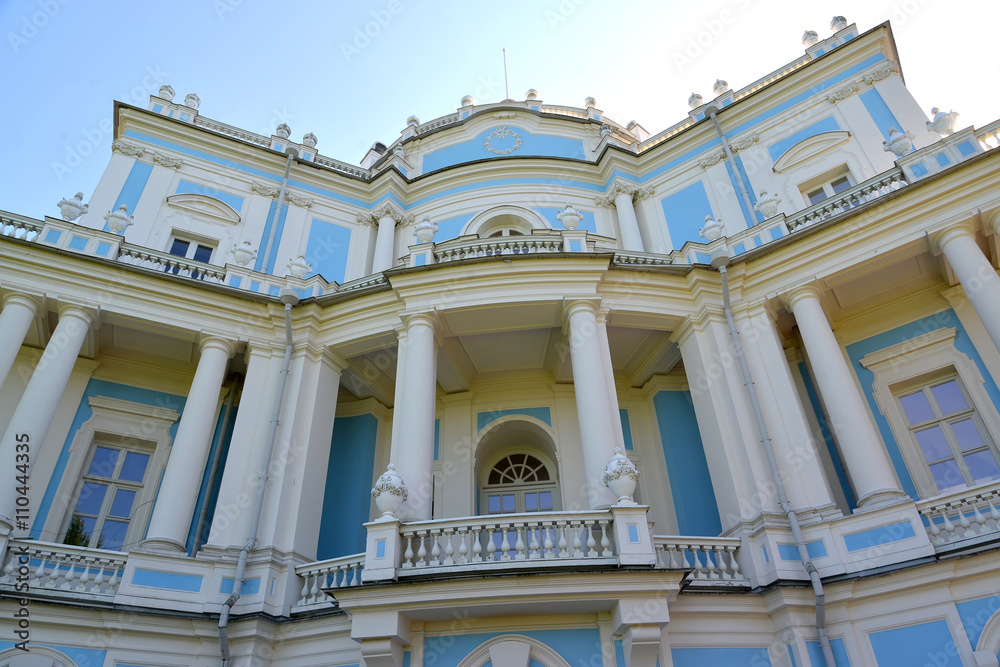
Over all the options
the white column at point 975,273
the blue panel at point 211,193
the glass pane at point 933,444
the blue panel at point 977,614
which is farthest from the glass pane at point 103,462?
the white column at point 975,273

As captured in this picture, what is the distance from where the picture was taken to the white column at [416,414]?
912 cm

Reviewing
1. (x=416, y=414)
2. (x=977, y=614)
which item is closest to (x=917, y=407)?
(x=977, y=614)

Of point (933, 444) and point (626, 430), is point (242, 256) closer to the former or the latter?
point (626, 430)

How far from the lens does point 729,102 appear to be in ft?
53.3

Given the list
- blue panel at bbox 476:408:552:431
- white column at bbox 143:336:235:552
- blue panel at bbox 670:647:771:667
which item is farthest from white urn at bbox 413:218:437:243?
blue panel at bbox 670:647:771:667

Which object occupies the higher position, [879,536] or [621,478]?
[621,478]

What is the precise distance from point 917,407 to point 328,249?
A: 13.0 metres

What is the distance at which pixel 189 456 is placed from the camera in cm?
997

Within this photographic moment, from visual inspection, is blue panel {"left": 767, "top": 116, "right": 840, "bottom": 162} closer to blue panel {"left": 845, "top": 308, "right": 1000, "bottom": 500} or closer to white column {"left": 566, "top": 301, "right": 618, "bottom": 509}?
blue panel {"left": 845, "top": 308, "right": 1000, "bottom": 500}

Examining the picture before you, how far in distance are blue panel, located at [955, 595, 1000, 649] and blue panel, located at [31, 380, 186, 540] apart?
1292cm

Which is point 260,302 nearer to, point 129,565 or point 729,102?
point 129,565

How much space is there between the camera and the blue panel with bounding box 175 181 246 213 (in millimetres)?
15031

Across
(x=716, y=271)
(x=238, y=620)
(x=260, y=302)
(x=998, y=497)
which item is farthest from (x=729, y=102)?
(x=238, y=620)

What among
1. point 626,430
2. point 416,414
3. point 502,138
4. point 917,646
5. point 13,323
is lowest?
point 917,646
